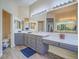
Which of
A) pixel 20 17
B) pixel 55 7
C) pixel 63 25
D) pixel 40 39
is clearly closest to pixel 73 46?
pixel 63 25

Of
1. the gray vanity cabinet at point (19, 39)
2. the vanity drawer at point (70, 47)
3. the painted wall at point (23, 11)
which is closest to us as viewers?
the vanity drawer at point (70, 47)

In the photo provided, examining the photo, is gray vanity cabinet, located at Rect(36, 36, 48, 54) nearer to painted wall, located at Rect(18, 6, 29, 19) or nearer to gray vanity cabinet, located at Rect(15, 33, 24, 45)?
gray vanity cabinet, located at Rect(15, 33, 24, 45)

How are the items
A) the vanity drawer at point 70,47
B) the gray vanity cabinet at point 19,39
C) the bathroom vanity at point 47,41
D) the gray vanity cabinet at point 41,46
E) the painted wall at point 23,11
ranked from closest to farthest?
the vanity drawer at point 70,47
the bathroom vanity at point 47,41
the gray vanity cabinet at point 41,46
the gray vanity cabinet at point 19,39
the painted wall at point 23,11

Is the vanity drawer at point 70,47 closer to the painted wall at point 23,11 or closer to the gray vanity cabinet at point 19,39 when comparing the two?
the gray vanity cabinet at point 19,39

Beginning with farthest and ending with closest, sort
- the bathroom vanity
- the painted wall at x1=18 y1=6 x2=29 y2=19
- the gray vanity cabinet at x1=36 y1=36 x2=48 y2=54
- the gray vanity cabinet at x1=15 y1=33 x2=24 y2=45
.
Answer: the painted wall at x1=18 y1=6 x2=29 y2=19 → the gray vanity cabinet at x1=15 y1=33 x2=24 y2=45 → the gray vanity cabinet at x1=36 y1=36 x2=48 y2=54 → the bathroom vanity

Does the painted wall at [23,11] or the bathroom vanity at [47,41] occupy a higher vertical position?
the painted wall at [23,11]

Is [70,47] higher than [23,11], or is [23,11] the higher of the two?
[23,11]

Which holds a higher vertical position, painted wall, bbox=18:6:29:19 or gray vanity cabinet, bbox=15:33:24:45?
painted wall, bbox=18:6:29:19

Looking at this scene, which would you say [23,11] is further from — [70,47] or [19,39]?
[70,47]

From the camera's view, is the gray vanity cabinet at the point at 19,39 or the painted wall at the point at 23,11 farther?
the painted wall at the point at 23,11

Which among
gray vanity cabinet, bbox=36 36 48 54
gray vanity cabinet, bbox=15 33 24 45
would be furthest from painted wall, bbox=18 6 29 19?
gray vanity cabinet, bbox=36 36 48 54

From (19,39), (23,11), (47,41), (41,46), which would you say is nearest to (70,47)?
(47,41)

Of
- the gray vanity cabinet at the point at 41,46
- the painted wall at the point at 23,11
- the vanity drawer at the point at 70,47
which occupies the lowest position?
the gray vanity cabinet at the point at 41,46

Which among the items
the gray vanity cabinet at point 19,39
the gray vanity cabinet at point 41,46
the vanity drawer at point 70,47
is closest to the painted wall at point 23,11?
the gray vanity cabinet at point 19,39
